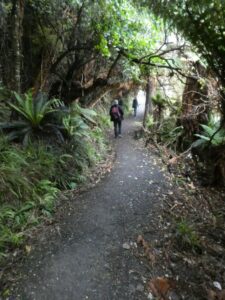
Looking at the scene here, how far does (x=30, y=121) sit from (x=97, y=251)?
3.02m

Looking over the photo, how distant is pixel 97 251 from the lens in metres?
3.05

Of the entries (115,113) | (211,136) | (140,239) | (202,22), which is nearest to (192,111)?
(211,136)

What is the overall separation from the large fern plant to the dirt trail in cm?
154

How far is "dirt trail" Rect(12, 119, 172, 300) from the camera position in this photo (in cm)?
253

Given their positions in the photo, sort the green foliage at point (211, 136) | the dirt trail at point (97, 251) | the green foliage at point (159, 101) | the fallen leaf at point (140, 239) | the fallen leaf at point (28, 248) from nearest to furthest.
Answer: the dirt trail at point (97, 251), the fallen leaf at point (28, 248), the fallen leaf at point (140, 239), the green foliage at point (211, 136), the green foliage at point (159, 101)

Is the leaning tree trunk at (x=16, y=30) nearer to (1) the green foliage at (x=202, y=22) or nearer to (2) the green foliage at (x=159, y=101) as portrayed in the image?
(1) the green foliage at (x=202, y=22)

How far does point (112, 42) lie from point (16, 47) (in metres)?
1.84

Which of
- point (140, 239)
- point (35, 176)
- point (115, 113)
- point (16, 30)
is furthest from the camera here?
point (115, 113)

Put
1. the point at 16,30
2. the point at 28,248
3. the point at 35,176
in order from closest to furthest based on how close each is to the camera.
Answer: the point at 28,248
the point at 35,176
the point at 16,30

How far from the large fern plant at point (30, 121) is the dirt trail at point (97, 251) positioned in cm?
154

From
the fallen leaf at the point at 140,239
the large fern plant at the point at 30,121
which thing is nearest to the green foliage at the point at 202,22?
the fallen leaf at the point at 140,239

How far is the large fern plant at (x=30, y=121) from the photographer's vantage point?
4.76 meters

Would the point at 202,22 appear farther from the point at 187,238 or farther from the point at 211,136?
the point at 187,238

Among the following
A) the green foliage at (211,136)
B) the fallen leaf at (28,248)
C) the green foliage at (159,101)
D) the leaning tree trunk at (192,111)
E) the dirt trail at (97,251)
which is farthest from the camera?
the green foliage at (159,101)
